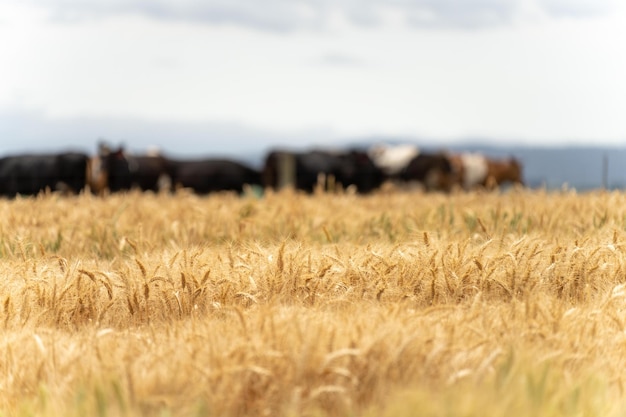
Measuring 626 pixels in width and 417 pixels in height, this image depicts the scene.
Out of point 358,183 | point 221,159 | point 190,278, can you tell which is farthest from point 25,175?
point 190,278

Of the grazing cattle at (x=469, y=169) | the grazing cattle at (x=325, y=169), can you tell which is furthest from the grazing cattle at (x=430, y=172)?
the grazing cattle at (x=325, y=169)

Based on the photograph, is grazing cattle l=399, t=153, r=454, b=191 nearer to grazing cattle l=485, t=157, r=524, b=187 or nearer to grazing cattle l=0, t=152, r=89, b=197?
grazing cattle l=485, t=157, r=524, b=187

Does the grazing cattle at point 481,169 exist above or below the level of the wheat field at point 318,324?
below

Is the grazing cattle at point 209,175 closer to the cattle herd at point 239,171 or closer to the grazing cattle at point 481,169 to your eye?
the cattle herd at point 239,171

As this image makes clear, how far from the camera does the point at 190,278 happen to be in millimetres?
4574

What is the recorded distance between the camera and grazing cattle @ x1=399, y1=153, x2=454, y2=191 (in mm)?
24831

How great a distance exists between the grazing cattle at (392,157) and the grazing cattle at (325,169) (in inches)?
33.5

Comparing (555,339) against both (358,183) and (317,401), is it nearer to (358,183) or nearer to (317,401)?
(317,401)

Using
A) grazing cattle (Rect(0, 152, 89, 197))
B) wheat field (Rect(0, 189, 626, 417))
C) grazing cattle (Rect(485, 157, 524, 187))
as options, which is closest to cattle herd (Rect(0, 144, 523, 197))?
grazing cattle (Rect(0, 152, 89, 197))

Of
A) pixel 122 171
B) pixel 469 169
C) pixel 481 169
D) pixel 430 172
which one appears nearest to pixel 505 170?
pixel 481 169

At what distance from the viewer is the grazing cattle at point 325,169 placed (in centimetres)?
2270

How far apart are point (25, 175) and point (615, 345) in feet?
64.0

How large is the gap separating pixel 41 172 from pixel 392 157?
1041 cm

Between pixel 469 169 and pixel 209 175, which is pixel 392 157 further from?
pixel 209 175
